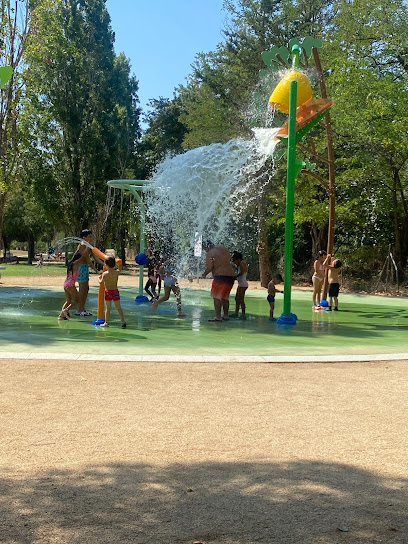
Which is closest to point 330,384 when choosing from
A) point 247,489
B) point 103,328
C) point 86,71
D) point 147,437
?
point 147,437

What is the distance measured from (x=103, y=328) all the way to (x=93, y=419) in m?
6.67

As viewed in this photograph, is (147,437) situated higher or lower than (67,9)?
lower

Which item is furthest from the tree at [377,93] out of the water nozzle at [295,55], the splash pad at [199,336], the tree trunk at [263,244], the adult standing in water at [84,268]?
the adult standing in water at [84,268]

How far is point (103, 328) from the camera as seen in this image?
472 inches

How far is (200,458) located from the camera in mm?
4422

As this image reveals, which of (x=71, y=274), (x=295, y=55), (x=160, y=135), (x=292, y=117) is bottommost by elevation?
(x=71, y=274)

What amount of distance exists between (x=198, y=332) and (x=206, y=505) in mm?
8319

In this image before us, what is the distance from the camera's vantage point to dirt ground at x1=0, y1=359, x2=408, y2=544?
3.30 meters

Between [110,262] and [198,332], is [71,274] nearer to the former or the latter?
[110,262]

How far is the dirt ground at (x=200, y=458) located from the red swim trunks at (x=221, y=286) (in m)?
5.82

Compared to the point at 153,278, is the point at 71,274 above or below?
above

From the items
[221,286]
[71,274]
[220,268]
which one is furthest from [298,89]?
[71,274]

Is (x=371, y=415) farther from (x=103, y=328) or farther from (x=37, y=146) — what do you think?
(x=37, y=146)

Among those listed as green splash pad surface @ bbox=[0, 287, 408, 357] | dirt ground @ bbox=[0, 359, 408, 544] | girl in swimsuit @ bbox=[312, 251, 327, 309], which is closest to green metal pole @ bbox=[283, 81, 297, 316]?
green splash pad surface @ bbox=[0, 287, 408, 357]
